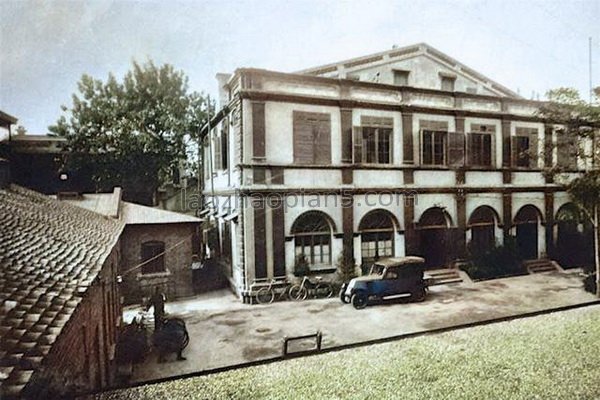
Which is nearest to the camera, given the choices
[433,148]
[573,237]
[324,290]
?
[324,290]

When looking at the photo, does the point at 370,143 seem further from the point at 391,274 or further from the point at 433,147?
the point at 391,274

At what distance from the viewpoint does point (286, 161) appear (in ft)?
18.8

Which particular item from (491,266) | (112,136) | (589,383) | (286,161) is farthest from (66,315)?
(491,266)

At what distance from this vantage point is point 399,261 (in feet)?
19.9

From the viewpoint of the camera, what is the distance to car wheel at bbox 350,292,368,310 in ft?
19.0

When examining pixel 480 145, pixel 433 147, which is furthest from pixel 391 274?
pixel 480 145

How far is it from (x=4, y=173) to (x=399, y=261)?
17.7 feet

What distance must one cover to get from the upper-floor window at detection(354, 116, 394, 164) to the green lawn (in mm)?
3029

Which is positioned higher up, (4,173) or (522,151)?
(522,151)

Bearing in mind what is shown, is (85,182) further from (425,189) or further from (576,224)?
(576,224)

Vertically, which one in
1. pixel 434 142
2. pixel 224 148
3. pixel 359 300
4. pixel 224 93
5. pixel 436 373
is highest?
pixel 224 93

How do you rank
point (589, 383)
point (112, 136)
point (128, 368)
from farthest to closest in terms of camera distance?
point (589, 383) → point (128, 368) → point (112, 136)

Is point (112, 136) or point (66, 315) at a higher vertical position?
point (112, 136)

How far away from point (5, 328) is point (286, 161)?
13.4 ft
